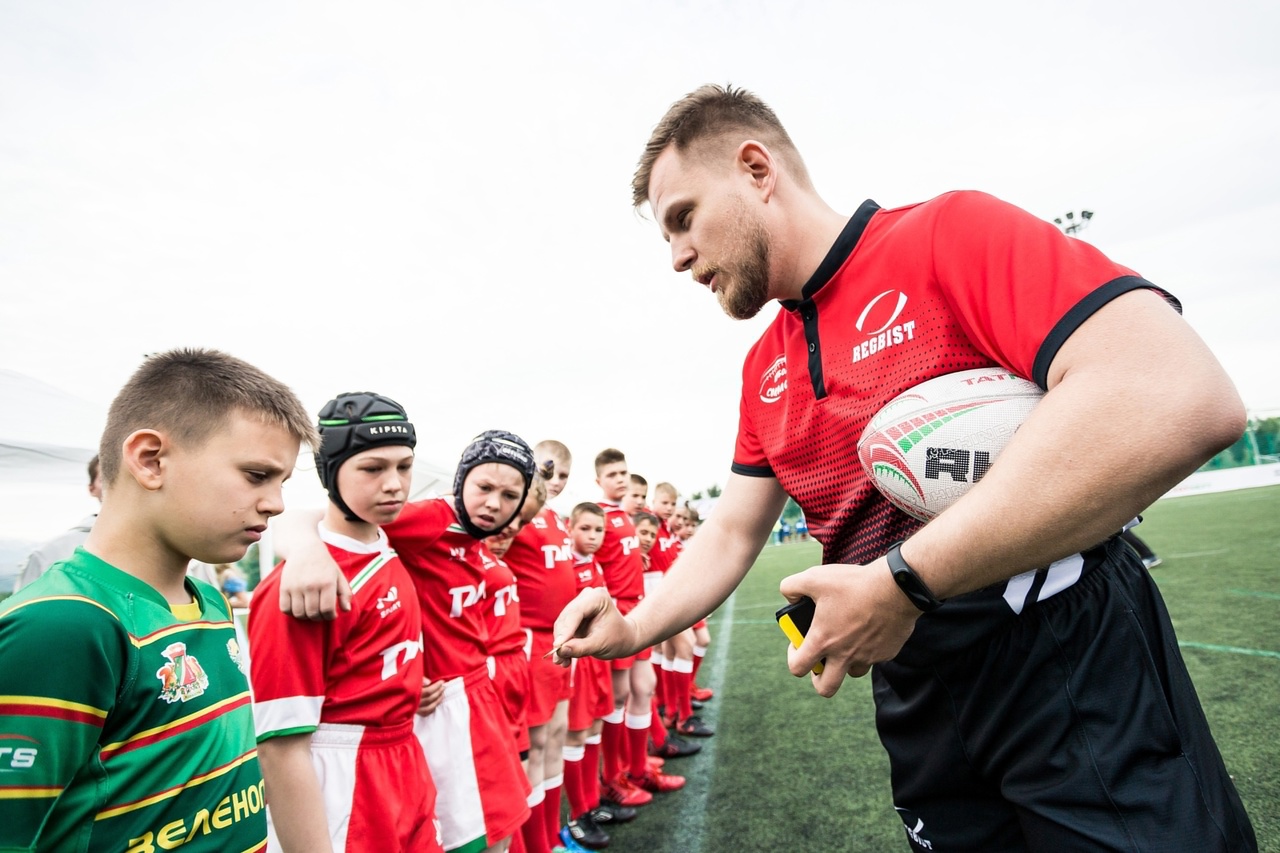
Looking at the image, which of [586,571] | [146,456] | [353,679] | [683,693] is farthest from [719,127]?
[683,693]

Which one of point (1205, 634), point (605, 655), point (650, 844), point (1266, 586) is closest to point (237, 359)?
point (605, 655)

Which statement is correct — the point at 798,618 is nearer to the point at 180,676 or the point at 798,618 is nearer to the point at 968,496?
the point at 968,496

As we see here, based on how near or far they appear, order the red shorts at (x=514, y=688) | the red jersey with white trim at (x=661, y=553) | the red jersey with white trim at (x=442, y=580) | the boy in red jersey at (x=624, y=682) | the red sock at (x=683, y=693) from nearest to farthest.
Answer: the red jersey with white trim at (x=442, y=580) → the red shorts at (x=514, y=688) → the boy in red jersey at (x=624, y=682) → the red sock at (x=683, y=693) → the red jersey with white trim at (x=661, y=553)

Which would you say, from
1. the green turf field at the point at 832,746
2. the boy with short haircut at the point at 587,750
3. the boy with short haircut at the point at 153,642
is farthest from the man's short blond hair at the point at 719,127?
the green turf field at the point at 832,746

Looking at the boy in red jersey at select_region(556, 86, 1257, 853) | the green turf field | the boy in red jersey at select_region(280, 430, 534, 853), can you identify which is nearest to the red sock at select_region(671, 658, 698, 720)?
the green turf field

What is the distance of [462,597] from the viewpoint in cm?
344

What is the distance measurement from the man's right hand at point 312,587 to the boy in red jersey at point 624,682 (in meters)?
2.38

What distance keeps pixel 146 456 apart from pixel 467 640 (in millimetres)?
2085

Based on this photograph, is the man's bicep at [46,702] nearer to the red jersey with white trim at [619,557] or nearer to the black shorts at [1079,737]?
the black shorts at [1079,737]

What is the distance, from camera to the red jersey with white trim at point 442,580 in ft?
10.8

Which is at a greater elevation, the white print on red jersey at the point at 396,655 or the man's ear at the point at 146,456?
the man's ear at the point at 146,456

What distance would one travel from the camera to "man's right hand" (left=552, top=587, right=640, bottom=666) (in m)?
1.67

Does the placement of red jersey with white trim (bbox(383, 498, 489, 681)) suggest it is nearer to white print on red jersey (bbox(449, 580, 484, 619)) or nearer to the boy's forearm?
white print on red jersey (bbox(449, 580, 484, 619))

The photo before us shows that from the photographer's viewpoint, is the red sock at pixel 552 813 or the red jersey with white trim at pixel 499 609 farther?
the red sock at pixel 552 813
